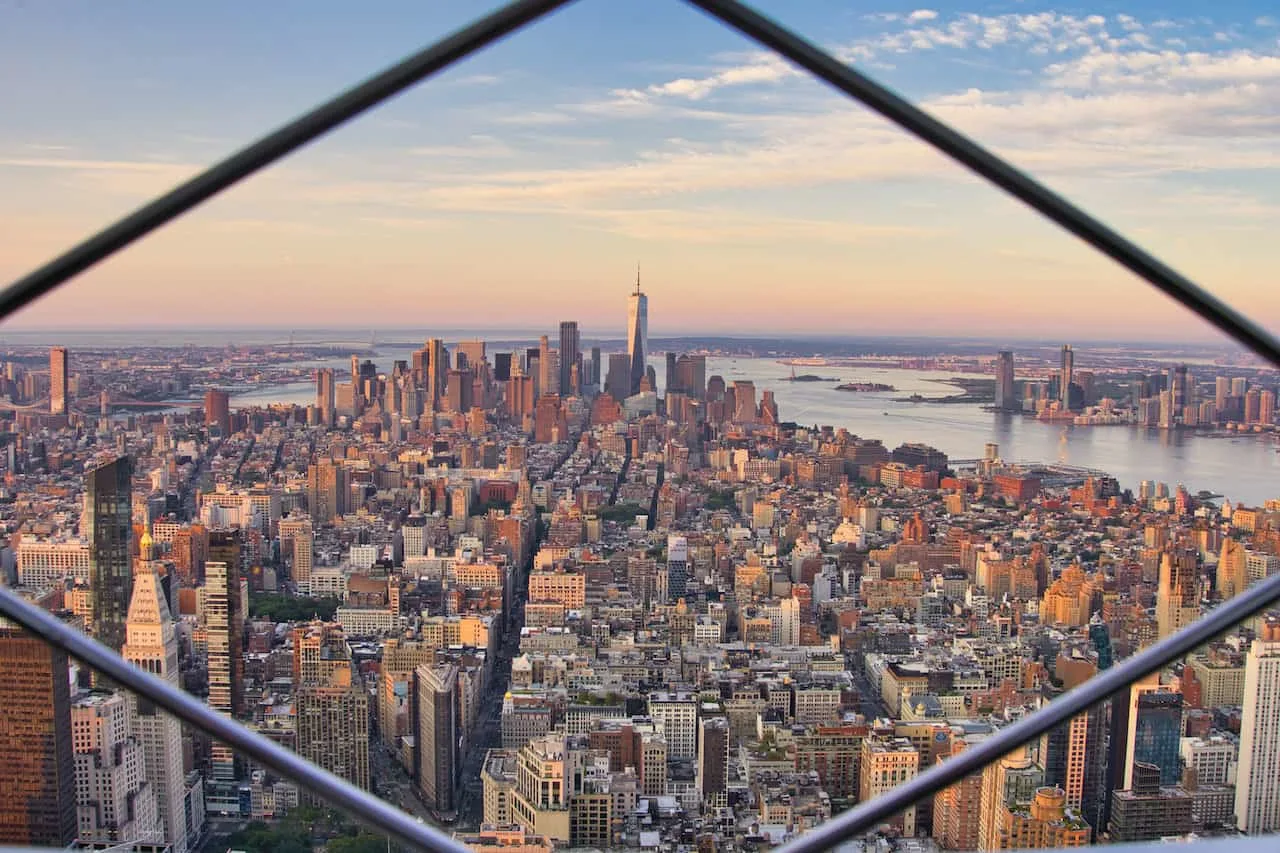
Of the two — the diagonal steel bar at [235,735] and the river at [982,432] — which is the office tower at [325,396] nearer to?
the river at [982,432]

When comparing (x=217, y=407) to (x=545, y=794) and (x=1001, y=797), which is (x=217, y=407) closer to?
(x=545, y=794)

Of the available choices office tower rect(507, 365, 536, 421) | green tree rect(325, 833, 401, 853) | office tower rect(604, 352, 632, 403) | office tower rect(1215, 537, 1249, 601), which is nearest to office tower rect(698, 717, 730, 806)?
green tree rect(325, 833, 401, 853)

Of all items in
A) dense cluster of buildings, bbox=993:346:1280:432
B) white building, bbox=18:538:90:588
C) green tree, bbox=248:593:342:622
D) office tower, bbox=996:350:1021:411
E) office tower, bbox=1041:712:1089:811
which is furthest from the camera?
office tower, bbox=996:350:1021:411

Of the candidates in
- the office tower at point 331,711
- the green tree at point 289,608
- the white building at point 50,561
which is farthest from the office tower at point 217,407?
the office tower at point 331,711

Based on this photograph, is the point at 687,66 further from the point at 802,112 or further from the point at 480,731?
the point at 480,731

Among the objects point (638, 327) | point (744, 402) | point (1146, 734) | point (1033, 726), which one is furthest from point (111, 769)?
point (744, 402)

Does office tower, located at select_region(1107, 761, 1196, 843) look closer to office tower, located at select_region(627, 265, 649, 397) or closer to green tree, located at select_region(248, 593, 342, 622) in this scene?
green tree, located at select_region(248, 593, 342, 622)
